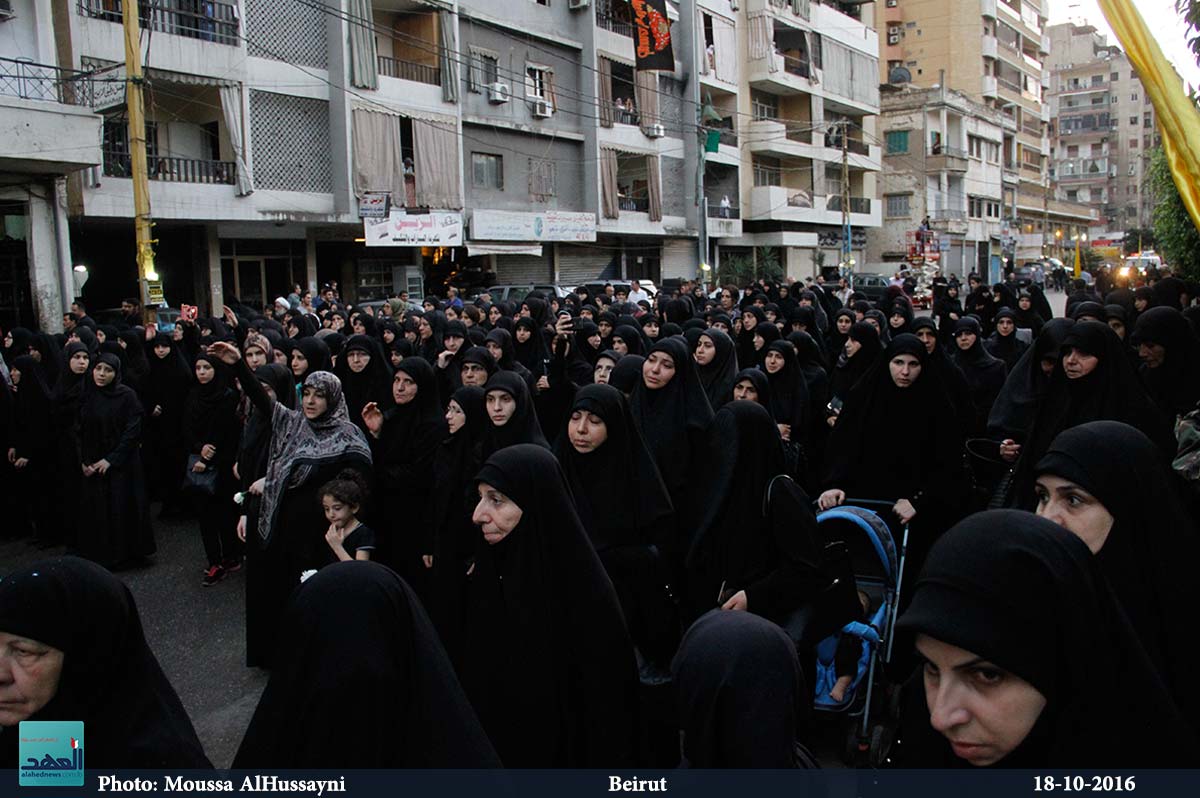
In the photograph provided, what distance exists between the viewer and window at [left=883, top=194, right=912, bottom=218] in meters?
44.8

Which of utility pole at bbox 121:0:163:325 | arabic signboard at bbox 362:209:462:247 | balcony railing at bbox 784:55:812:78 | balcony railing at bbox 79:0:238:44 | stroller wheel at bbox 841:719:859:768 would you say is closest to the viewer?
stroller wheel at bbox 841:719:859:768

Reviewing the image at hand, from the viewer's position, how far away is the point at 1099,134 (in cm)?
8056

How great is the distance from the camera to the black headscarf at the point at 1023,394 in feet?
17.5

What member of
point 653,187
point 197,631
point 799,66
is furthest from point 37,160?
point 799,66

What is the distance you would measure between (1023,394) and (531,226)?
61.9 ft

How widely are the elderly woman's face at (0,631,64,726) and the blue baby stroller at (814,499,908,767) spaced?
2.66 metres

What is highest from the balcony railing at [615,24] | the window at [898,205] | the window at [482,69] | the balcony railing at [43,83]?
the balcony railing at [615,24]

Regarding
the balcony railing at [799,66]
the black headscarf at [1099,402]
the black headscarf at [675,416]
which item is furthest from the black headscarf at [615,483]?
the balcony railing at [799,66]

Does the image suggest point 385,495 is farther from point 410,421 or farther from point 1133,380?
point 1133,380

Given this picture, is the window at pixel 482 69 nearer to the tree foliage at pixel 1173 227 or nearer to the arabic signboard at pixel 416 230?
the arabic signboard at pixel 416 230

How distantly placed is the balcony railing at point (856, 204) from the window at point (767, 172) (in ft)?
9.50

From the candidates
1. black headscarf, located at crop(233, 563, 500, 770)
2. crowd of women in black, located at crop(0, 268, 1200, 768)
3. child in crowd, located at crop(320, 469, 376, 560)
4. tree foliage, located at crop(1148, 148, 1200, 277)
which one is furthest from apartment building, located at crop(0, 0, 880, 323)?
Result: tree foliage, located at crop(1148, 148, 1200, 277)

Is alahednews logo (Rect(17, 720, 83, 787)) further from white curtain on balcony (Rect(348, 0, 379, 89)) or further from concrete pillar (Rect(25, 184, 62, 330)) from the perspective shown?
white curtain on balcony (Rect(348, 0, 379, 89))

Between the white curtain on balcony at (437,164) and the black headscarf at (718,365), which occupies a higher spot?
the white curtain on balcony at (437,164)
